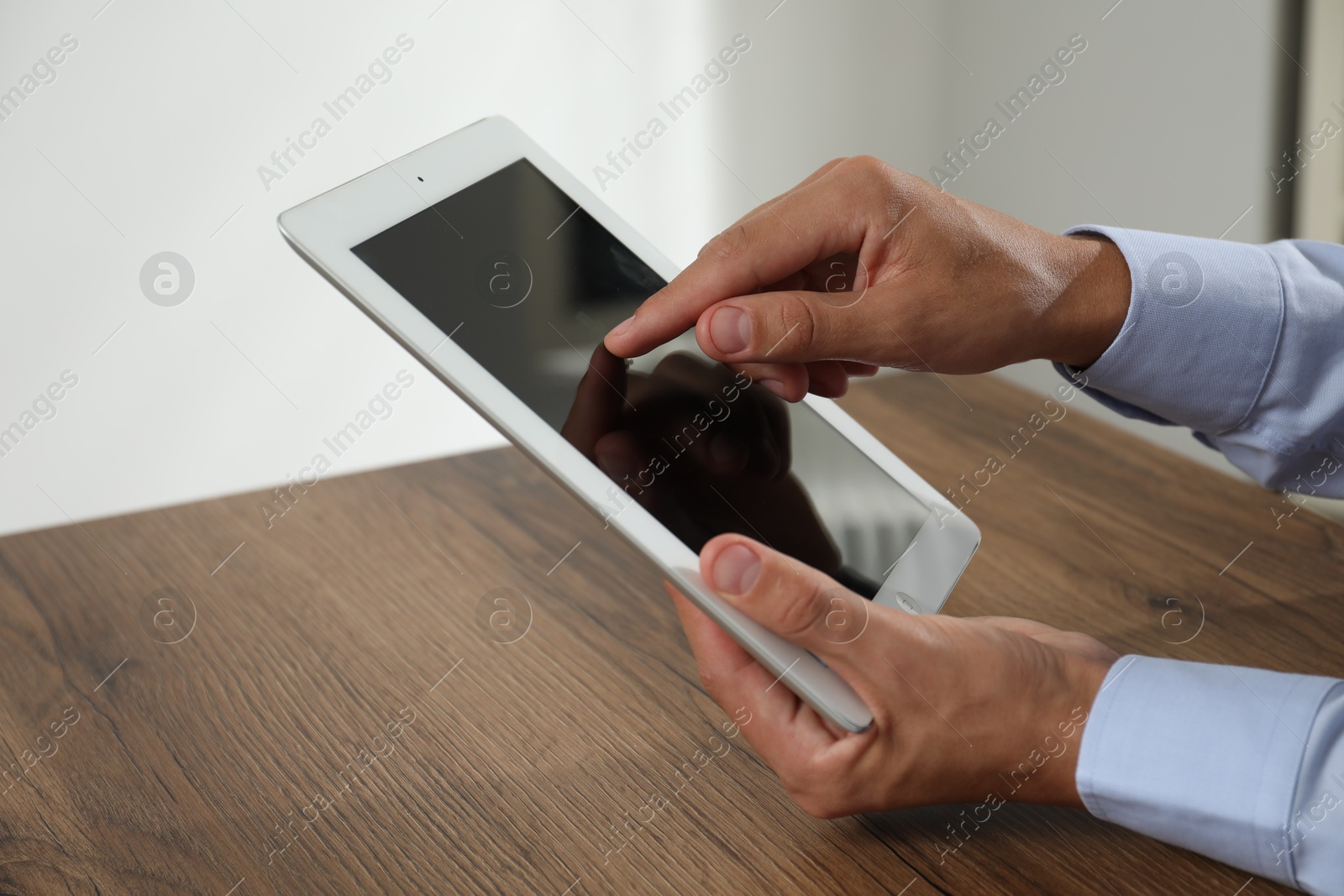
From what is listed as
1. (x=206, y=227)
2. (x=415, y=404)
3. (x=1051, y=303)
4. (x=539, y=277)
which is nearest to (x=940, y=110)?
(x=415, y=404)

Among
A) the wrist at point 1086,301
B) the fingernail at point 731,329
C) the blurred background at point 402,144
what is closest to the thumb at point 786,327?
the fingernail at point 731,329

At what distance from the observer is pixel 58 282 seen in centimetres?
149

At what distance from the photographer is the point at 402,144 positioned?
1.73 meters

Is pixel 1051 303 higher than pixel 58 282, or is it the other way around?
pixel 58 282

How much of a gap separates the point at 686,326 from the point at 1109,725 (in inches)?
12.8

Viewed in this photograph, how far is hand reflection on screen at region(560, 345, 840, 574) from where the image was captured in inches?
21.4

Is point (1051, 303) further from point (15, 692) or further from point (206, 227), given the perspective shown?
point (206, 227)

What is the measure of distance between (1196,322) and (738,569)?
43cm

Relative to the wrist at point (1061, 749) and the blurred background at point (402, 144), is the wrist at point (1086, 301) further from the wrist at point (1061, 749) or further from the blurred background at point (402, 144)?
the blurred background at point (402, 144)

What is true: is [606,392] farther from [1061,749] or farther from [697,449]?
[1061,749]

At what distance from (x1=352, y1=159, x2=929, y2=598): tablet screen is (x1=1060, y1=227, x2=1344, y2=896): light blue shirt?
0.17m

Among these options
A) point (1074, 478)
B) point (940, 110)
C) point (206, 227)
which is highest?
point (206, 227)

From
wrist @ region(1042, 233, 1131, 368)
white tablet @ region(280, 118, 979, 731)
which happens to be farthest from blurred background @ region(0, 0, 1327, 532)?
wrist @ region(1042, 233, 1131, 368)

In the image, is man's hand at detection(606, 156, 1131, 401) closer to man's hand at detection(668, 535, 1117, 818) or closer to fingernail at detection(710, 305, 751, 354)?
fingernail at detection(710, 305, 751, 354)
